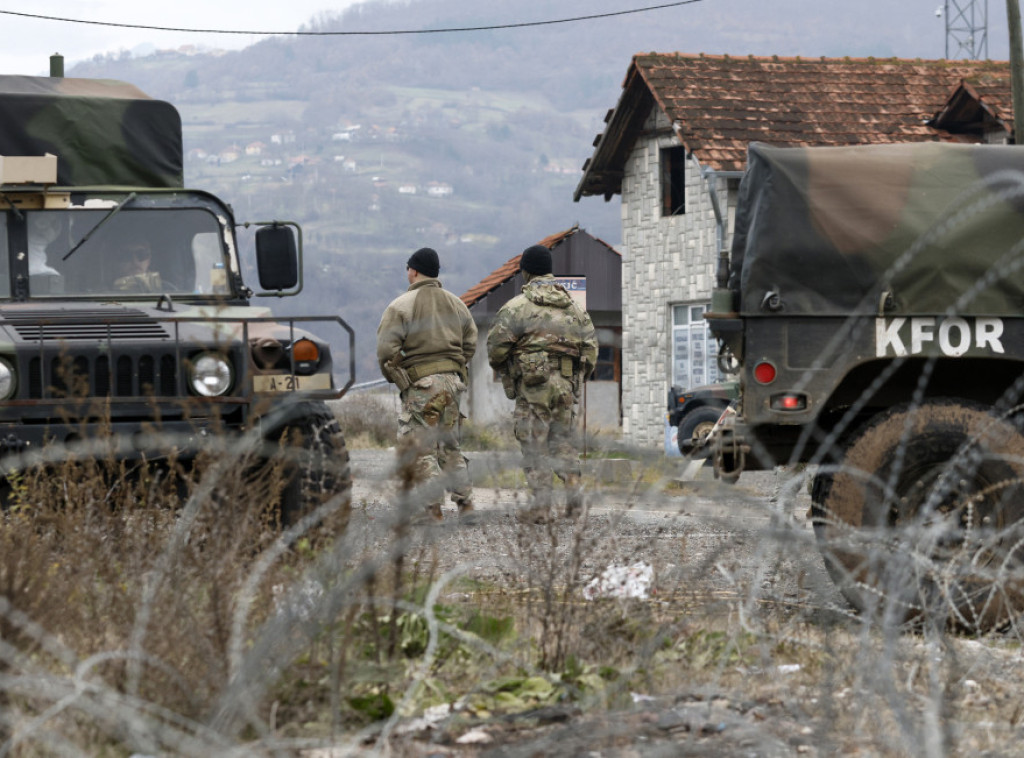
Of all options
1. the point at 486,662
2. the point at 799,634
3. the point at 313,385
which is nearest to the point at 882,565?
the point at 799,634

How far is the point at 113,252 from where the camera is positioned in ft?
28.0

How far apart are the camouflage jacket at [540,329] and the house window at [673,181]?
16469mm

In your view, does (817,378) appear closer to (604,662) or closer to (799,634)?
(799,634)

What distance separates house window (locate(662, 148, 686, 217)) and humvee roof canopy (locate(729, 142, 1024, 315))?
19241mm

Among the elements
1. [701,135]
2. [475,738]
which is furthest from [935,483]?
[701,135]

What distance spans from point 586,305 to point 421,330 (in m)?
27.9

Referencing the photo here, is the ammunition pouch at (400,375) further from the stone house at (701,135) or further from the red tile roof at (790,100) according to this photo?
the red tile roof at (790,100)

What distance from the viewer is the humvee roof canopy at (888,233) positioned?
20.8ft

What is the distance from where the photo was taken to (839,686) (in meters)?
4.82

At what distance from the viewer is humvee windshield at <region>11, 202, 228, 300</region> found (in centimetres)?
846

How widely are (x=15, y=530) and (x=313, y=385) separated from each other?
2399 millimetres

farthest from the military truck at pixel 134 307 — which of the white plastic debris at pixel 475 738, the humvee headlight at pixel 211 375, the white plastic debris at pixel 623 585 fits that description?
the white plastic debris at pixel 475 738

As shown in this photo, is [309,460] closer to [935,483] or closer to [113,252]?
[113,252]

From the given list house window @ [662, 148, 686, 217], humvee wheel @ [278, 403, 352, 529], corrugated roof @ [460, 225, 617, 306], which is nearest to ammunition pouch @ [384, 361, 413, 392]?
humvee wheel @ [278, 403, 352, 529]
